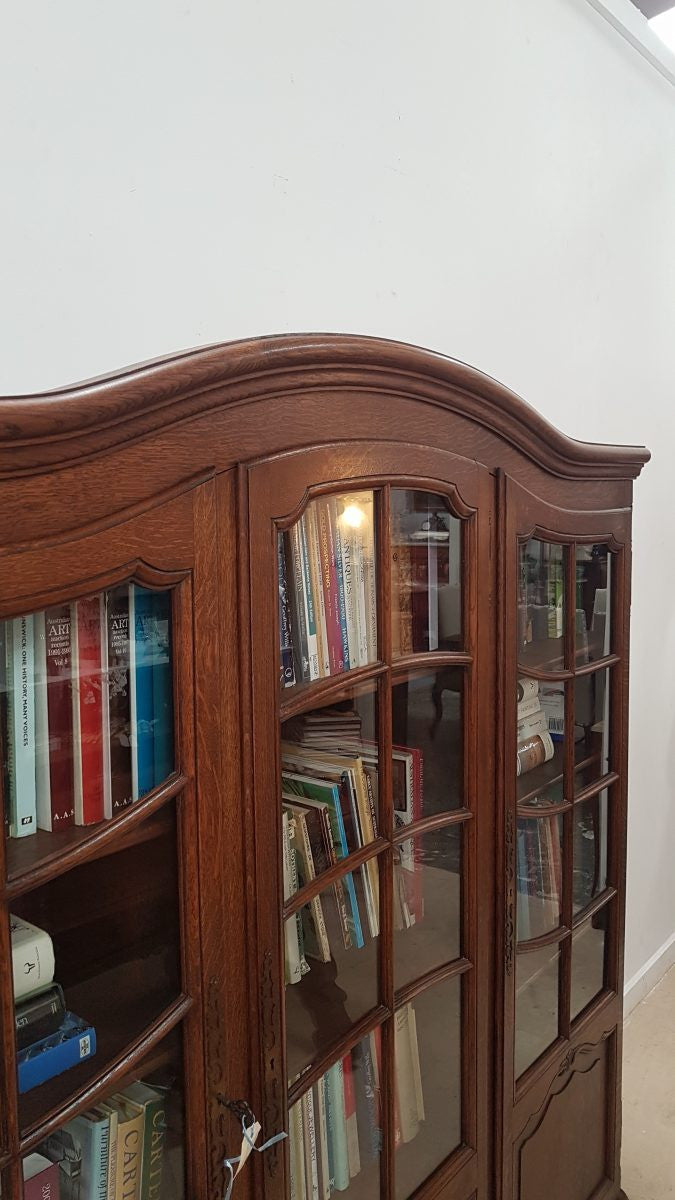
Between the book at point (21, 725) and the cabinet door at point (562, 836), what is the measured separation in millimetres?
740

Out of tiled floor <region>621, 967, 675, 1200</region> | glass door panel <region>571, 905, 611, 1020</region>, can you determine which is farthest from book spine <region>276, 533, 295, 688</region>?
tiled floor <region>621, 967, 675, 1200</region>

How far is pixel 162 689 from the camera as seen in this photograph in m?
0.85

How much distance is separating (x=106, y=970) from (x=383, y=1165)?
21.2 inches

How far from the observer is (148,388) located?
771 mm

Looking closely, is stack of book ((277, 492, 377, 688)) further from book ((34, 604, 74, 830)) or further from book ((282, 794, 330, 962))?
book ((34, 604, 74, 830))

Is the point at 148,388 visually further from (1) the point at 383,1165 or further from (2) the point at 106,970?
(1) the point at 383,1165

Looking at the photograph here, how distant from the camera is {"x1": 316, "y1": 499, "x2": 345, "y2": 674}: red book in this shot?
3.37 feet

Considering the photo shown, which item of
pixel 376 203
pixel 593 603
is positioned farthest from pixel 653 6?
pixel 593 603

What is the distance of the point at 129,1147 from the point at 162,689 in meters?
0.41

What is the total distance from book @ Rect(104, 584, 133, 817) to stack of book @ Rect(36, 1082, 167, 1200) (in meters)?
0.26

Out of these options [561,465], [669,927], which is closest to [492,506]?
[561,465]

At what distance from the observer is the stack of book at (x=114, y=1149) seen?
2.58 ft

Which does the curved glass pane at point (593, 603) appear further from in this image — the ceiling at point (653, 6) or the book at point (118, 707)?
the ceiling at point (653, 6)

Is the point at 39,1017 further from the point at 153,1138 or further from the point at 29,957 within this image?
the point at 153,1138
